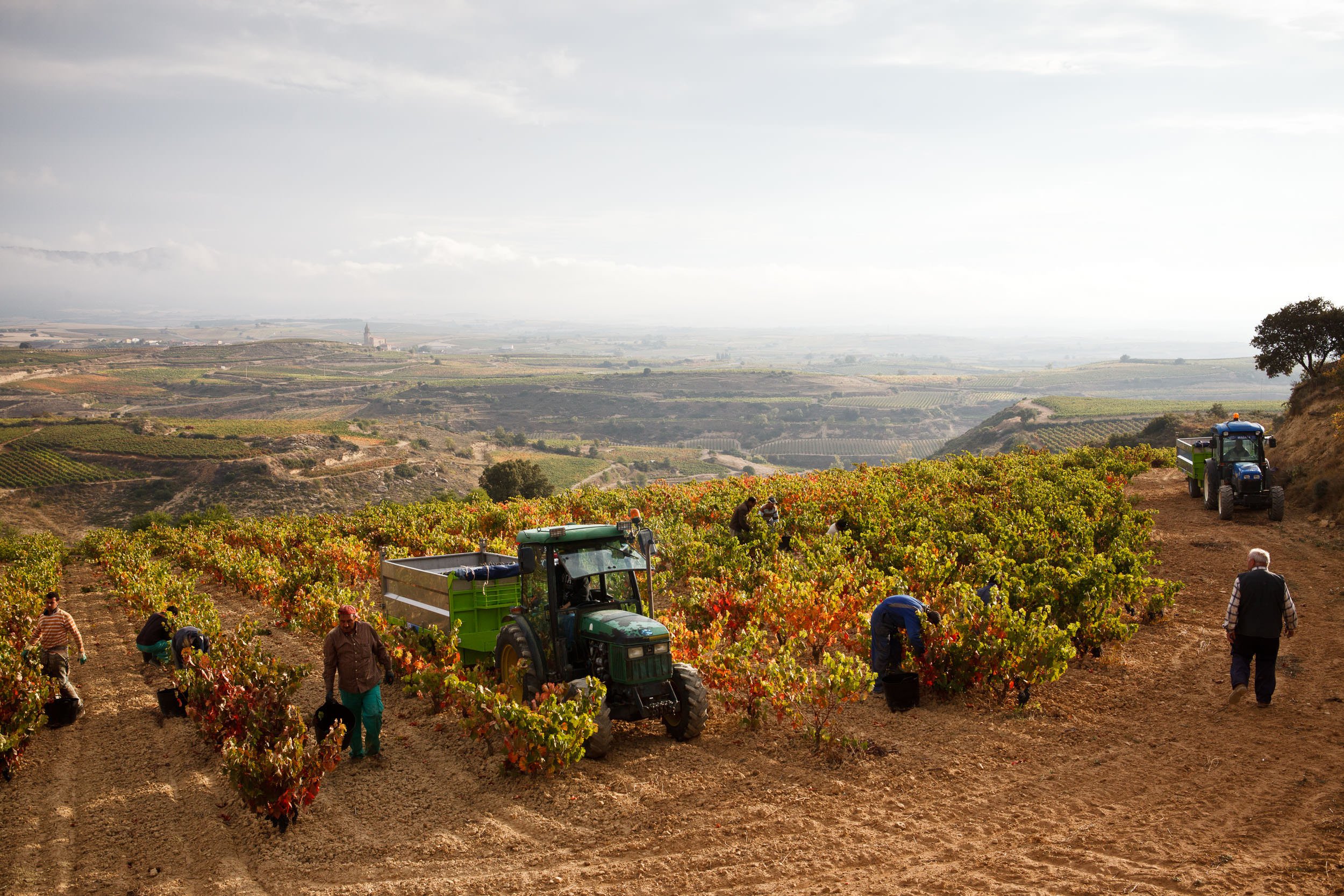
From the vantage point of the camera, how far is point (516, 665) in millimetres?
8352

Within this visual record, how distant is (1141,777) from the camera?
6527mm

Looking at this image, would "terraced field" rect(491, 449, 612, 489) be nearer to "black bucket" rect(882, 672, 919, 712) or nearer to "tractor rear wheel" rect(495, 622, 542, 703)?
"tractor rear wheel" rect(495, 622, 542, 703)

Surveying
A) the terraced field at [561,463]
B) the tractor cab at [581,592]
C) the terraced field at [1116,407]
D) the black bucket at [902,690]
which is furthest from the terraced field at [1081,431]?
the tractor cab at [581,592]

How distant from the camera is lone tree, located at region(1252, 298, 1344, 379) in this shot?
29.0m

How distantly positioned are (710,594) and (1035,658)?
4253 mm

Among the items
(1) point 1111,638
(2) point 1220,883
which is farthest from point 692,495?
(2) point 1220,883

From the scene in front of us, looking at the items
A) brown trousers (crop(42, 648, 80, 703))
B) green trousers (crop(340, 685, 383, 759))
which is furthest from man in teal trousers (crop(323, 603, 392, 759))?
brown trousers (crop(42, 648, 80, 703))

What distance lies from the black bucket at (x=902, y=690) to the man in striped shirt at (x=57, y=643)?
917 centimetres

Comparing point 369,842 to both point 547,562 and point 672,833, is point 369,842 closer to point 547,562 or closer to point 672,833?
point 672,833

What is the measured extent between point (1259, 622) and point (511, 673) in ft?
23.6

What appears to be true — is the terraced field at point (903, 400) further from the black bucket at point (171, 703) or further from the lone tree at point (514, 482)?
the black bucket at point (171, 703)

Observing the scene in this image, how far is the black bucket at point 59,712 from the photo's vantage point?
30.3ft

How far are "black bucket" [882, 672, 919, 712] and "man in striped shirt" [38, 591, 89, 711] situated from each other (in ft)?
30.1

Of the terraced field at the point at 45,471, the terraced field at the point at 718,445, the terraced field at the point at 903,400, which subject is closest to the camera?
the terraced field at the point at 45,471
